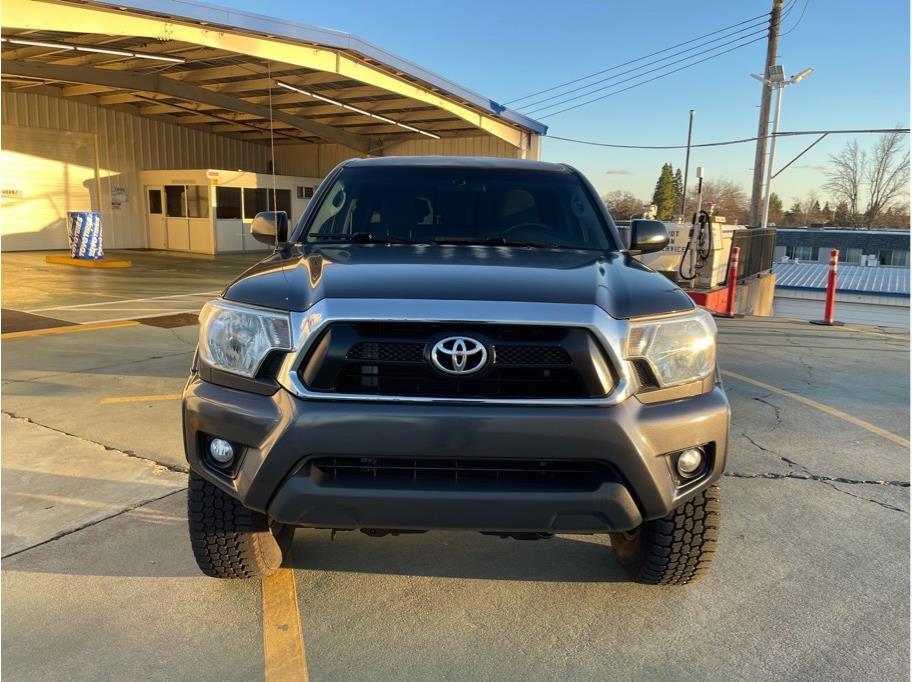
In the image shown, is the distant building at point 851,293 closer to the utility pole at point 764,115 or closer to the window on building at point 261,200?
the utility pole at point 764,115

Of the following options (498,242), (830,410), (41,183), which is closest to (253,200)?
(41,183)

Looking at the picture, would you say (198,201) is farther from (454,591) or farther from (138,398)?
(454,591)

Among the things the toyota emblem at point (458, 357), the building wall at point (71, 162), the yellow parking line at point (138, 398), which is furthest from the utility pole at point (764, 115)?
the building wall at point (71, 162)

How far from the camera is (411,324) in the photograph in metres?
2.22

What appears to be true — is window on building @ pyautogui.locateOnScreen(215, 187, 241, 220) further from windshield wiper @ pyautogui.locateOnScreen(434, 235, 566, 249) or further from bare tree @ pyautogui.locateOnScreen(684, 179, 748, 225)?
bare tree @ pyautogui.locateOnScreen(684, 179, 748, 225)

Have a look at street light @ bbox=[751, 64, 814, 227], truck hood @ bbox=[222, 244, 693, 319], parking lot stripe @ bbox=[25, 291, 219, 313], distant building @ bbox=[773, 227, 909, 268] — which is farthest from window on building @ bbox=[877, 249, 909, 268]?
truck hood @ bbox=[222, 244, 693, 319]

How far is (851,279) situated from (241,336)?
41.0 m

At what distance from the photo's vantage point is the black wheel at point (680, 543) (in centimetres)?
263

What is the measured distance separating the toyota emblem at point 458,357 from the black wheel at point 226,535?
104 centimetres

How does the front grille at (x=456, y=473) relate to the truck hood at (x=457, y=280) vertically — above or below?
below

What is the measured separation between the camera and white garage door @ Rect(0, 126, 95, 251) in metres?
21.4

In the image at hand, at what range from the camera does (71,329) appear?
862 centimetres

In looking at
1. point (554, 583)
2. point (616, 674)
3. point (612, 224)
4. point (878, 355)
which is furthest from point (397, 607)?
point (878, 355)

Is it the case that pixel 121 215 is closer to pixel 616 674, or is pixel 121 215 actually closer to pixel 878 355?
pixel 878 355
